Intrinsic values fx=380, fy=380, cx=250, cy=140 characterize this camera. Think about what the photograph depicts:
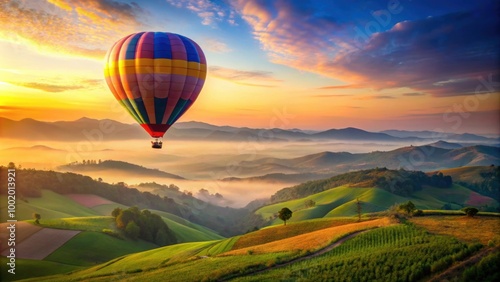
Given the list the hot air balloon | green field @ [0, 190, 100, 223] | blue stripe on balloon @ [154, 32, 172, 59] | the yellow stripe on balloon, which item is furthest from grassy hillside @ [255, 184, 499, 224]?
blue stripe on balloon @ [154, 32, 172, 59]

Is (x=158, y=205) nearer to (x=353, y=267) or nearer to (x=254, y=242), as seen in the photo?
(x=254, y=242)

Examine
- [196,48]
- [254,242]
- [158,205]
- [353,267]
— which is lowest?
[158,205]

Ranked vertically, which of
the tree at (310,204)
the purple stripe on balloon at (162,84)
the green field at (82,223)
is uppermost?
the purple stripe on balloon at (162,84)

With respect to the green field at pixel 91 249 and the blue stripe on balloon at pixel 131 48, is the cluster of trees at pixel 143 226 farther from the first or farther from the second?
the blue stripe on balloon at pixel 131 48

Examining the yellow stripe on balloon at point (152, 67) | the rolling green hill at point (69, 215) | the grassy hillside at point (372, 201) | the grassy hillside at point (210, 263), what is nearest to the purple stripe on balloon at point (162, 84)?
the yellow stripe on balloon at point (152, 67)

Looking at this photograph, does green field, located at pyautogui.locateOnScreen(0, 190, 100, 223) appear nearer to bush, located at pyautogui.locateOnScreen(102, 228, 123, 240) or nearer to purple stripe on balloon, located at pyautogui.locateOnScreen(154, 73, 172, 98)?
bush, located at pyautogui.locateOnScreen(102, 228, 123, 240)

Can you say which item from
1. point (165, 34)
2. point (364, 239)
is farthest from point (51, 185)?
point (364, 239)
